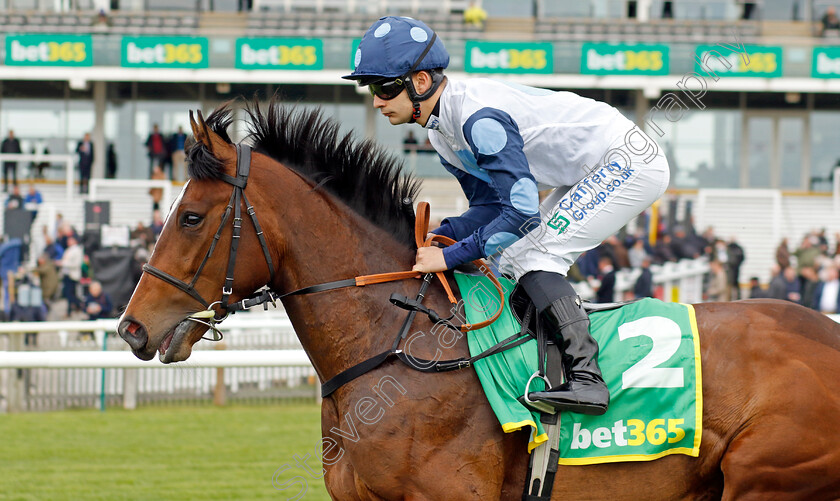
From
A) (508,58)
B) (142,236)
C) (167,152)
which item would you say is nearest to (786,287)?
Result: (142,236)

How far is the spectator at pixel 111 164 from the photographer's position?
2302 centimetres

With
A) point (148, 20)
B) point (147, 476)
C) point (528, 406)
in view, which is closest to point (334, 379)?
point (528, 406)

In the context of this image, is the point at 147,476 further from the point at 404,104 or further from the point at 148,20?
the point at 148,20

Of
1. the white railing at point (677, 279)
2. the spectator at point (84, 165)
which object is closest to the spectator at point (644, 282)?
the white railing at point (677, 279)

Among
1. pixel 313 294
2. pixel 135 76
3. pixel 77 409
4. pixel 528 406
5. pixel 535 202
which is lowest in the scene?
pixel 77 409

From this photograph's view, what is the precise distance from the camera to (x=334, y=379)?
9.18ft

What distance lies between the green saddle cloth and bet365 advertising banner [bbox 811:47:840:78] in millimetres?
21899

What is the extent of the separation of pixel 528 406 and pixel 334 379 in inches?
24.2

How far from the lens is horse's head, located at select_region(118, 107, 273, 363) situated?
2.63 m

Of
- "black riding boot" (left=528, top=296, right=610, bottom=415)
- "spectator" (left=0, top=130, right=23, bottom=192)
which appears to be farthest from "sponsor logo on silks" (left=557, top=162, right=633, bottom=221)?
"spectator" (left=0, top=130, right=23, bottom=192)

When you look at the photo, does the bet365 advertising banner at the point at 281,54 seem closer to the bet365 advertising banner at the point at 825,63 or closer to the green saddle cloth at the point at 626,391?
the bet365 advertising banner at the point at 825,63

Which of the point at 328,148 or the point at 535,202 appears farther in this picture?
the point at 328,148

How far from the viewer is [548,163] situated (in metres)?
2.96

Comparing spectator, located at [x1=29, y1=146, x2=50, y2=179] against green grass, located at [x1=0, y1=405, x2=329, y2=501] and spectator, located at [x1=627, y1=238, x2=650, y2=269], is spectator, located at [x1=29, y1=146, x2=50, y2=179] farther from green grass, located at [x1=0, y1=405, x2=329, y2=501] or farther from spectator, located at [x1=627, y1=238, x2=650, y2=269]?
spectator, located at [x1=627, y1=238, x2=650, y2=269]
